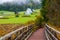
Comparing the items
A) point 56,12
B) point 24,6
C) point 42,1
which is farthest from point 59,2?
point 24,6

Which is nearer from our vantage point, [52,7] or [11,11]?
[52,7]

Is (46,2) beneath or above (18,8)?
above

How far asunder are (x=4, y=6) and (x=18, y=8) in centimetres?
613

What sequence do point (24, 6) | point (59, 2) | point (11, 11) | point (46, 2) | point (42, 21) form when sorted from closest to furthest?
point (59, 2)
point (42, 21)
point (46, 2)
point (11, 11)
point (24, 6)

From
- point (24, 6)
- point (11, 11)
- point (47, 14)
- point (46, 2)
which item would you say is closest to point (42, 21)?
point (47, 14)

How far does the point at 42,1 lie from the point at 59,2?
6909mm

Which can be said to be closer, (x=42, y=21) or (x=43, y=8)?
(x=42, y=21)

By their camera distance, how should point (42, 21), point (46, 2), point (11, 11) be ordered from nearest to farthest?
point (42, 21) → point (46, 2) → point (11, 11)

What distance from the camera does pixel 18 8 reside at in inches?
3561

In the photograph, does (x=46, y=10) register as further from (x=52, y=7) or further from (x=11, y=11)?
(x=11, y=11)

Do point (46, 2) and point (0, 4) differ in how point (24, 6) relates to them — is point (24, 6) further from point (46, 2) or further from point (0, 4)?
point (46, 2)

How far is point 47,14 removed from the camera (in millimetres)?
35875

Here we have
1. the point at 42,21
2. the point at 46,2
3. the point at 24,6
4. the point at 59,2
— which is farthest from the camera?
the point at 24,6

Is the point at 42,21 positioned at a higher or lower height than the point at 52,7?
lower
